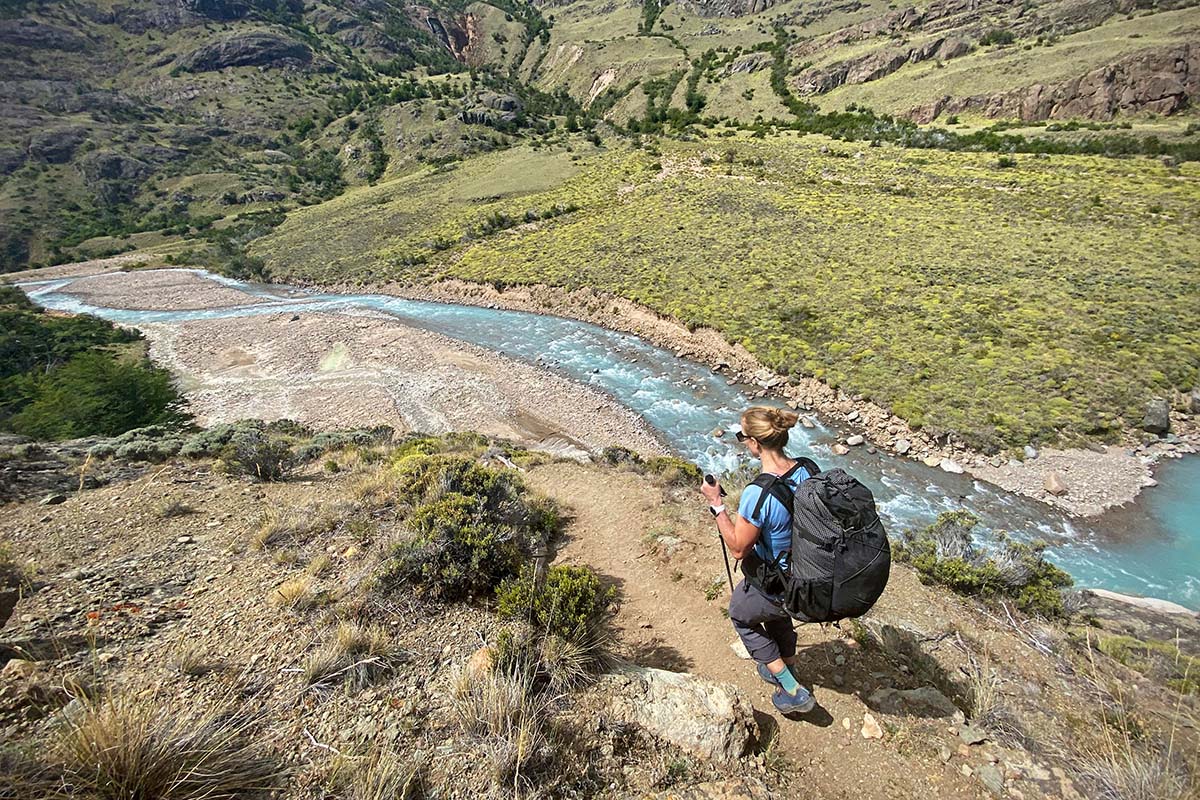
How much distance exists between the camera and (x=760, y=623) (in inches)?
171

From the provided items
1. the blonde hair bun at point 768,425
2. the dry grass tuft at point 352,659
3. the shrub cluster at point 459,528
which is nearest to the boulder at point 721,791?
the dry grass tuft at point 352,659

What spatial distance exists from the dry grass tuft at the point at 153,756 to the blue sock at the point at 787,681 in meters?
3.90

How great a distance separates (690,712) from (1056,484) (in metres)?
12.8

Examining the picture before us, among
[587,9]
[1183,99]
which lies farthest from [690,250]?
[587,9]

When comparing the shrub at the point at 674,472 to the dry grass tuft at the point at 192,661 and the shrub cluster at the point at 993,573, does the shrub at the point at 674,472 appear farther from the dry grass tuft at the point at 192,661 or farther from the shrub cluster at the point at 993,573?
the dry grass tuft at the point at 192,661

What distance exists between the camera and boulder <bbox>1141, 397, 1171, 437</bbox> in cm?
1310

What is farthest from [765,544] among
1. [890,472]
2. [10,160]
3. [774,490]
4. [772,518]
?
[10,160]

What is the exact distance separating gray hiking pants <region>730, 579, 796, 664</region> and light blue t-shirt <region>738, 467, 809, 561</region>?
530 mm

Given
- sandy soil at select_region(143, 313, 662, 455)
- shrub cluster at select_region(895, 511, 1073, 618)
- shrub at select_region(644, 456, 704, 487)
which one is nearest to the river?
sandy soil at select_region(143, 313, 662, 455)

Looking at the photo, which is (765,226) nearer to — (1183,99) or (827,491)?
(827,491)

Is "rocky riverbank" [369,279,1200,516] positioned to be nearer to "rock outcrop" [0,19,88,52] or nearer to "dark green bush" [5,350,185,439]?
"dark green bush" [5,350,185,439]

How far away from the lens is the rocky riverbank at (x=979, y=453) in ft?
38.1

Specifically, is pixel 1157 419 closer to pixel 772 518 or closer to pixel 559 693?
pixel 772 518

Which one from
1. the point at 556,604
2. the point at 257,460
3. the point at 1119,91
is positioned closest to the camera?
the point at 556,604
